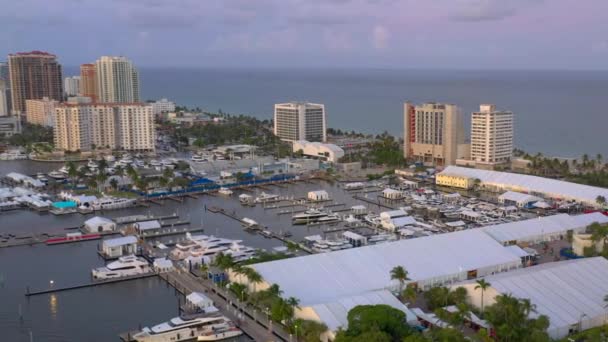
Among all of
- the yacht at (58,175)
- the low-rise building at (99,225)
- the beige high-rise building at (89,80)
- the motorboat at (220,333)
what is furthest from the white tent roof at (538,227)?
the beige high-rise building at (89,80)

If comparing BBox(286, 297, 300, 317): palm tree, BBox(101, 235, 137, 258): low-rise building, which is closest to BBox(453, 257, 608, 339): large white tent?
BBox(286, 297, 300, 317): palm tree

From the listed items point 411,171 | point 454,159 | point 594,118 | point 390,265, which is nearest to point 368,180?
point 411,171

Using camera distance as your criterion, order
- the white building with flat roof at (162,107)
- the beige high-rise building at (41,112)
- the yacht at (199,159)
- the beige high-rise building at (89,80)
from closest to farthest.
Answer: the yacht at (199,159) < the beige high-rise building at (41,112) < the white building with flat roof at (162,107) < the beige high-rise building at (89,80)

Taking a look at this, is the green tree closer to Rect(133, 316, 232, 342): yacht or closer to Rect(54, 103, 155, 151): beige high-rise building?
Rect(133, 316, 232, 342): yacht

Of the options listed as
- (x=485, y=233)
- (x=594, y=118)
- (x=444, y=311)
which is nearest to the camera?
(x=444, y=311)

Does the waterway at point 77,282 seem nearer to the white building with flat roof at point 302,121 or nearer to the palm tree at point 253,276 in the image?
the palm tree at point 253,276

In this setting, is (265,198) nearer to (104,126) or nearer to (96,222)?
(96,222)

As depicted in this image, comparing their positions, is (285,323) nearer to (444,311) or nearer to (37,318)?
(444,311)
